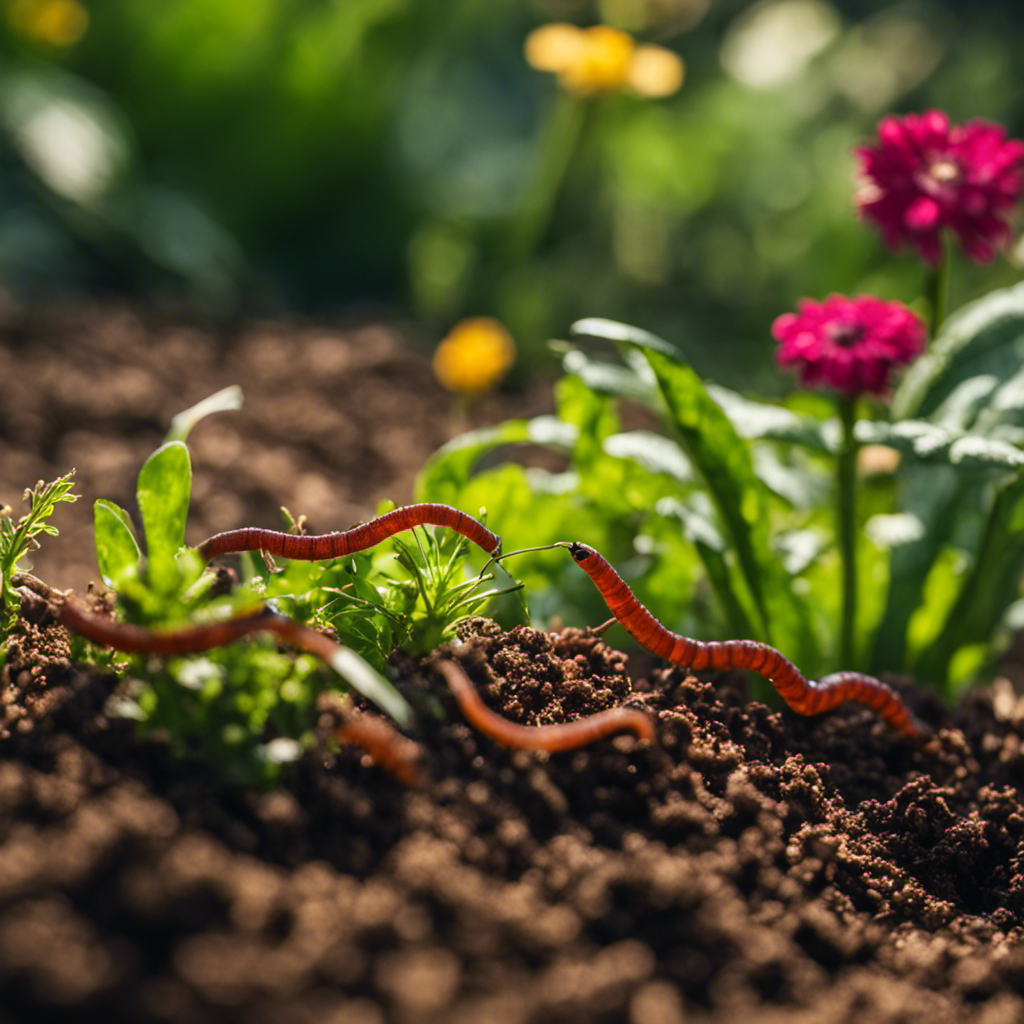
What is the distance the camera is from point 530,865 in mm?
1084

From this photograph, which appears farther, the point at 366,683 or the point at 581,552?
the point at 581,552

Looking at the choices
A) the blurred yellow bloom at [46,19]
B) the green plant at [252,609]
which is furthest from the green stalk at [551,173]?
the green plant at [252,609]

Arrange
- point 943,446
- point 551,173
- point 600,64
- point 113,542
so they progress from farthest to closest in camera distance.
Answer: point 551,173, point 600,64, point 943,446, point 113,542

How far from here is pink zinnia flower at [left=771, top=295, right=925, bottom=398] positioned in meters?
1.68

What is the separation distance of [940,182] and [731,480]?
707 millimetres

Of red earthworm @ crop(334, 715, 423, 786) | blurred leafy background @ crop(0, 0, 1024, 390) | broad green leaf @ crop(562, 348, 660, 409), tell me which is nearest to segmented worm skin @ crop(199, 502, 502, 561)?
red earthworm @ crop(334, 715, 423, 786)

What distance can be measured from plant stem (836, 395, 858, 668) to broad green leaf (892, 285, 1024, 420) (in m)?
0.31

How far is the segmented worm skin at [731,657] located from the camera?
4.41ft

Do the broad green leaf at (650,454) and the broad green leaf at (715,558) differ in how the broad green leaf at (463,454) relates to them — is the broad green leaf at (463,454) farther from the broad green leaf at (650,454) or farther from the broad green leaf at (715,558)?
the broad green leaf at (715,558)

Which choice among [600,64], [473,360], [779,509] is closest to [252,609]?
[779,509]

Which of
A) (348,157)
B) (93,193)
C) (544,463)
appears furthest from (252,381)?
(348,157)

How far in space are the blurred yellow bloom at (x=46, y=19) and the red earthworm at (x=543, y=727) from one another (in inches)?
148

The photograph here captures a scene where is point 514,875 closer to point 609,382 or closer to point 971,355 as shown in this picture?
point 609,382

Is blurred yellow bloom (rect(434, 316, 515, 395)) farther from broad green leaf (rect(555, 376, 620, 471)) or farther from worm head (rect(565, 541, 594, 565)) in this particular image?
worm head (rect(565, 541, 594, 565))
